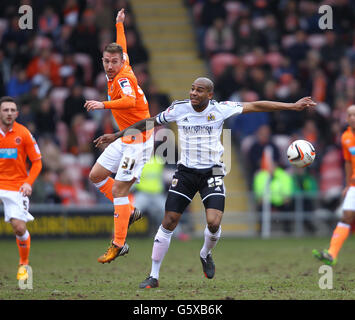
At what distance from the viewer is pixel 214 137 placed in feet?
33.9

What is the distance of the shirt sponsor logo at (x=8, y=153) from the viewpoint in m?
11.1

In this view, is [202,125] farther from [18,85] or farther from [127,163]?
[18,85]

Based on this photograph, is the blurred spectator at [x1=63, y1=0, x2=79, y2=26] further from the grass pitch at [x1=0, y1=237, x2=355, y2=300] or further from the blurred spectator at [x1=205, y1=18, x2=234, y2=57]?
the grass pitch at [x1=0, y1=237, x2=355, y2=300]

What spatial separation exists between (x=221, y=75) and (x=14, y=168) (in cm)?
1121

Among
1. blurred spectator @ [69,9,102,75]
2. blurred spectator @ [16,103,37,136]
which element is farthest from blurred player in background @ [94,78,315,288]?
blurred spectator @ [69,9,102,75]

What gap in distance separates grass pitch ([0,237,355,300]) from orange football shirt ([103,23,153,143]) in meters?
2.16

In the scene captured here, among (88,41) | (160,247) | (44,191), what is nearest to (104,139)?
(160,247)

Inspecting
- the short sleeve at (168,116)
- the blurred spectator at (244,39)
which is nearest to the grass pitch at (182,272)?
the short sleeve at (168,116)

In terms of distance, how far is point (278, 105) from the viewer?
1009 centimetres

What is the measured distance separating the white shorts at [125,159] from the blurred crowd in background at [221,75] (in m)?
7.94

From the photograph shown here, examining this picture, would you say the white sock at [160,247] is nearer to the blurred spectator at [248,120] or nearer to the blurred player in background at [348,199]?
the blurred player in background at [348,199]

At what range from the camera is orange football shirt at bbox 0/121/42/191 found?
11.2 m

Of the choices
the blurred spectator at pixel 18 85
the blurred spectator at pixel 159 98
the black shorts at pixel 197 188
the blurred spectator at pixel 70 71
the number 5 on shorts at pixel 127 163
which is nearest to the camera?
the black shorts at pixel 197 188
